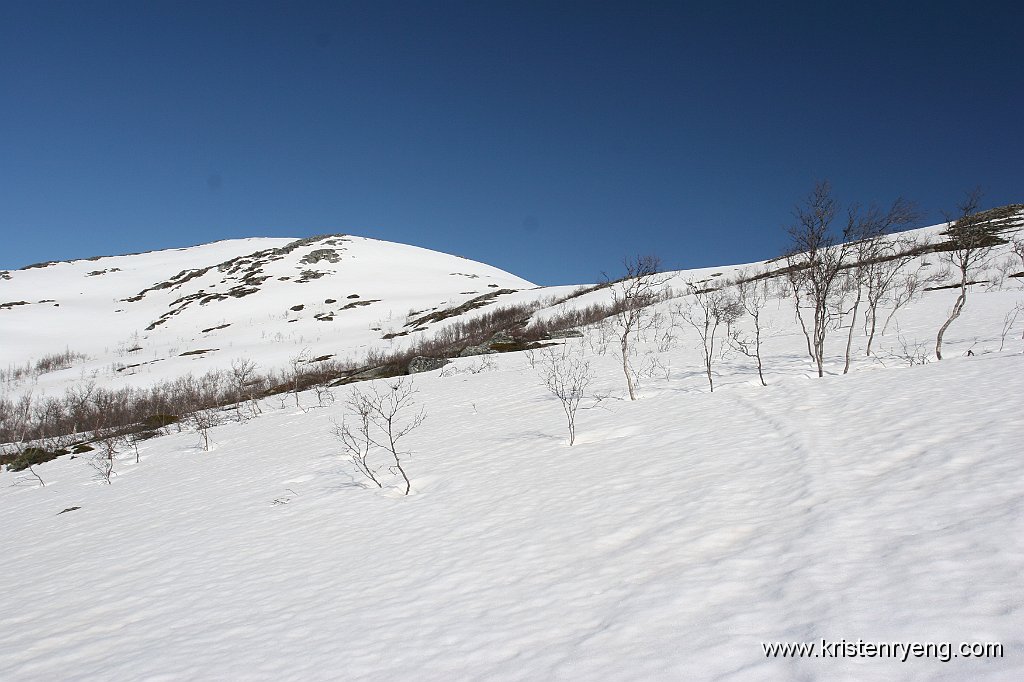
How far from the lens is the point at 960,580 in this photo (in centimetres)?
240

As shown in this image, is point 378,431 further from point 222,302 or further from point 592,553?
point 222,302

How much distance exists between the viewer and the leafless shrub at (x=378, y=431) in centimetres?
780

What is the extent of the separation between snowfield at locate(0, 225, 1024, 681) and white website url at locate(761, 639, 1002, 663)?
4cm

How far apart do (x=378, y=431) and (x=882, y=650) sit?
36.4 ft

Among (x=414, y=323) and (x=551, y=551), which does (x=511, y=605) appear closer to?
(x=551, y=551)

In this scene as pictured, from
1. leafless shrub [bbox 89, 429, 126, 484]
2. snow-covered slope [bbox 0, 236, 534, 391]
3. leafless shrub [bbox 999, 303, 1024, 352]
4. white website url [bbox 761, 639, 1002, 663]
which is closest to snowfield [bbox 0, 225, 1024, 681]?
white website url [bbox 761, 639, 1002, 663]

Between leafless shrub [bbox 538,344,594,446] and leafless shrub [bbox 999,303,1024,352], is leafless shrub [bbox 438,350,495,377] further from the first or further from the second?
leafless shrub [bbox 999,303,1024,352]

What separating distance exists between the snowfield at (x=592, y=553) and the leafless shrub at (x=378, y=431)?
0.43m

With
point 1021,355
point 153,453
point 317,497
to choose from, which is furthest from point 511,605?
point 153,453

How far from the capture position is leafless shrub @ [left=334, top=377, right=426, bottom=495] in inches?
307

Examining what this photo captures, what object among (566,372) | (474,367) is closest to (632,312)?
(566,372)

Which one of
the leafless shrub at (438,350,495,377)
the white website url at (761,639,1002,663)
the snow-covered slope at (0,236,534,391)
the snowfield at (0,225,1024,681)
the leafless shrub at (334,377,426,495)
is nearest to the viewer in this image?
the white website url at (761,639,1002,663)

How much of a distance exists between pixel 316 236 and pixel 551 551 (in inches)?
3376

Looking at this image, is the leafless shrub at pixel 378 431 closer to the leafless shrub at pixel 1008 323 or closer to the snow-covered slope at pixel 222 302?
the leafless shrub at pixel 1008 323
